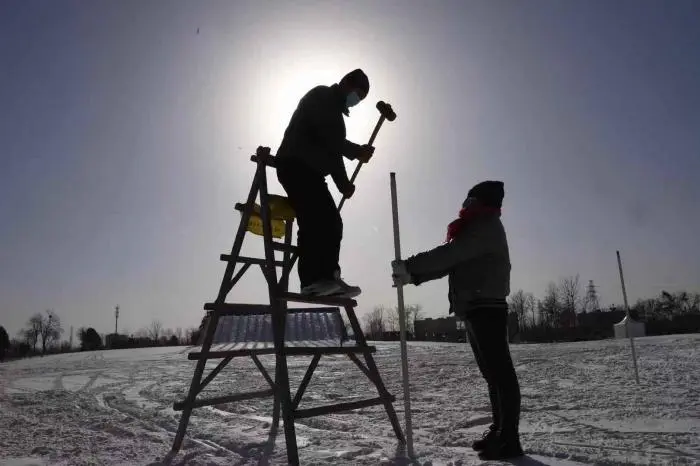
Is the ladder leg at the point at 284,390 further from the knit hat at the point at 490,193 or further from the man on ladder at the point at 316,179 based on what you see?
the knit hat at the point at 490,193

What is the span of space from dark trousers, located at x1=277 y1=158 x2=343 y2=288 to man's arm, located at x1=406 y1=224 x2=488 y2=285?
525 mm

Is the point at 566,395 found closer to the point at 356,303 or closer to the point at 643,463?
the point at 643,463

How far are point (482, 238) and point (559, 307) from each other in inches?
2773

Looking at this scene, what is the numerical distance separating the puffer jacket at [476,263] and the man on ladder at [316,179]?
491 mm

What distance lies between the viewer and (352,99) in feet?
11.4

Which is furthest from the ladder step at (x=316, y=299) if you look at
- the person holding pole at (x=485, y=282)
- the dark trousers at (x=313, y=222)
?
the person holding pole at (x=485, y=282)

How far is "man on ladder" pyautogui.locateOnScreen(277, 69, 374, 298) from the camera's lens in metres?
3.09

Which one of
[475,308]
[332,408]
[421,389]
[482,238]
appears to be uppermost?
[482,238]

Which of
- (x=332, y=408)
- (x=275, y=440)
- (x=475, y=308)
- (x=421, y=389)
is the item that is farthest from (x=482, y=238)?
(x=421, y=389)

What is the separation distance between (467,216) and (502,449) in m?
1.47

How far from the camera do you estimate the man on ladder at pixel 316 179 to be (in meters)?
3.09

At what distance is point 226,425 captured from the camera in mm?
4125

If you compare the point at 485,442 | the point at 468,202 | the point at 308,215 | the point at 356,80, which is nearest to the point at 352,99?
the point at 356,80

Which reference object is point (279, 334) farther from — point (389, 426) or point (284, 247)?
point (389, 426)
